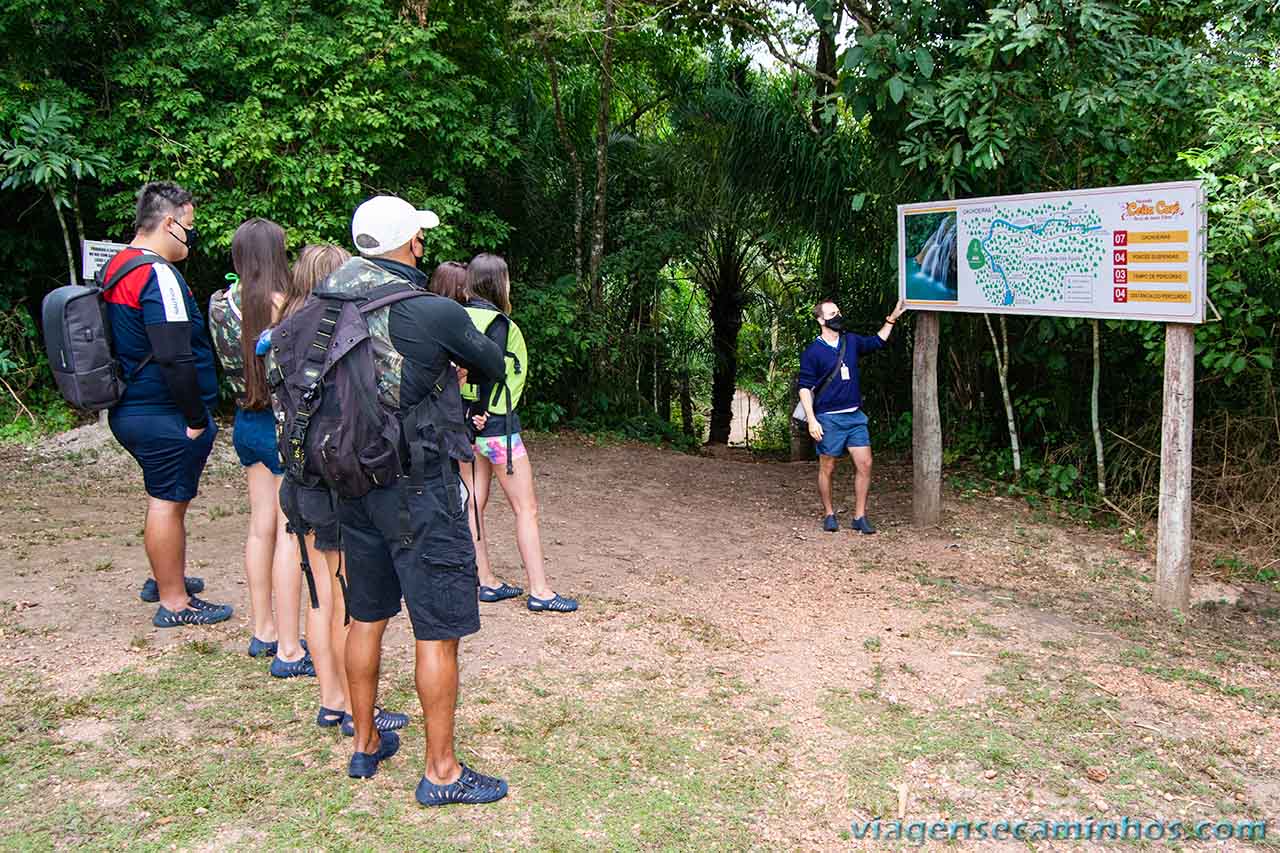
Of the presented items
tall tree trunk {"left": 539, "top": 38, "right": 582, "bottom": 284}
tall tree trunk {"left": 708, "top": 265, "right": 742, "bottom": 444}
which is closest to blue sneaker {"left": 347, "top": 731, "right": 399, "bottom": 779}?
tall tree trunk {"left": 539, "top": 38, "right": 582, "bottom": 284}

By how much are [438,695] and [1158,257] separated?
4.57 m

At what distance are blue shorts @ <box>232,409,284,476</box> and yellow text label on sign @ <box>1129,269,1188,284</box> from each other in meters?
4.58

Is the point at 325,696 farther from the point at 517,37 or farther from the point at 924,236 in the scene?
the point at 517,37

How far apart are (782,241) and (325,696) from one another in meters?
7.50

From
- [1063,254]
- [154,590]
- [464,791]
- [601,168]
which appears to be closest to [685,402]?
[601,168]

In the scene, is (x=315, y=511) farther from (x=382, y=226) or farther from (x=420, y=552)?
(x=382, y=226)

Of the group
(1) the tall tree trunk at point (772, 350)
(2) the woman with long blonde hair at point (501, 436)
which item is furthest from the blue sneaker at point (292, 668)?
(1) the tall tree trunk at point (772, 350)

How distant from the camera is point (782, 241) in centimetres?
1046

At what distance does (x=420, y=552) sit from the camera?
10.4 feet

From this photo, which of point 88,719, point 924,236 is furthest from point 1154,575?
point 88,719

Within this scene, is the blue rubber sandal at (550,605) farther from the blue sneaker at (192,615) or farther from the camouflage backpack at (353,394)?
the camouflage backpack at (353,394)

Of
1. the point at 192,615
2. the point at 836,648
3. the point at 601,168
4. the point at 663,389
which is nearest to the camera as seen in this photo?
the point at 192,615

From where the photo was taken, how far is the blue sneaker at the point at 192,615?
4996 mm

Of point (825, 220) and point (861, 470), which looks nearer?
point (861, 470)
